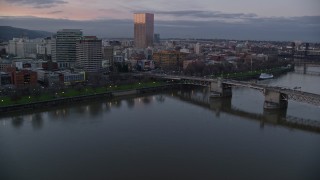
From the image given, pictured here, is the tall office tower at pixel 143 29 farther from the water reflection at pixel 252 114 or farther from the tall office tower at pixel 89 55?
the water reflection at pixel 252 114

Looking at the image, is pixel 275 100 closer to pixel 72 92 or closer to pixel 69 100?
pixel 69 100

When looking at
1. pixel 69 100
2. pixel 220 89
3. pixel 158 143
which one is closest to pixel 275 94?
pixel 220 89

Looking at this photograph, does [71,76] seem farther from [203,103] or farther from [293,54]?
[293,54]

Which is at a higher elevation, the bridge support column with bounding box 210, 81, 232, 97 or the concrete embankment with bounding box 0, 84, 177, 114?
the bridge support column with bounding box 210, 81, 232, 97

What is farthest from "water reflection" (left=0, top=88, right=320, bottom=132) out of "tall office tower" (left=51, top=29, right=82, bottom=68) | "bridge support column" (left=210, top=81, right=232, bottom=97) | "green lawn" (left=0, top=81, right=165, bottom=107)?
"tall office tower" (left=51, top=29, right=82, bottom=68)

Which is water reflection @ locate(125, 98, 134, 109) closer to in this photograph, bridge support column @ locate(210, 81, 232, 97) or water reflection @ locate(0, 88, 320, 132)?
water reflection @ locate(0, 88, 320, 132)

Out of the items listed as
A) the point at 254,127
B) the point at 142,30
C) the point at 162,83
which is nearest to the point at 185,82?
the point at 162,83

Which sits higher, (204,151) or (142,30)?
(142,30)
